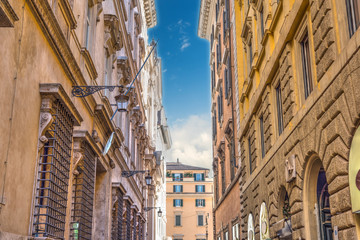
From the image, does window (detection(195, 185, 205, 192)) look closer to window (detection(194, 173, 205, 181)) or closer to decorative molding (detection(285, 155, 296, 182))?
window (detection(194, 173, 205, 181))

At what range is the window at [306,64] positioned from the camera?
1125 centimetres

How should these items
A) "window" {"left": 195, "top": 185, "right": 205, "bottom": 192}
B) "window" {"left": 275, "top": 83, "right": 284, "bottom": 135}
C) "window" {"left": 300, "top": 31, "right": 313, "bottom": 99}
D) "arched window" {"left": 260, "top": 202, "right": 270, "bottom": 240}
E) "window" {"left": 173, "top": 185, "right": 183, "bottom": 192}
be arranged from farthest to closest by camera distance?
1. "window" {"left": 195, "top": 185, "right": 205, "bottom": 192}
2. "window" {"left": 173, "top": 185, "right": 183, "bottom": 192}
3. "arched window" {"left": 260, "top": 202, "right": 270, "bottom": 240}
4. "window" {"left": 275, "top": 83, "right": 284, "bottom": 135}
5. "window" {"left": 300, "top": 31, "right": 313, "bottom": 99}

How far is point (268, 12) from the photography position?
1523 cm

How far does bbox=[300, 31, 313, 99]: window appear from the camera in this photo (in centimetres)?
1125

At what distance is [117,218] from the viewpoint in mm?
18312

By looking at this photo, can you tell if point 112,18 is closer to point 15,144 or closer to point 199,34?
point 15,144

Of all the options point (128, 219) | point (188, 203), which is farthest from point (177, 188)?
point (128, 219)

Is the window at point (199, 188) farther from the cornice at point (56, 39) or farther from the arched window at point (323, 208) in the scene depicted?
the arched window at point (323, 208)

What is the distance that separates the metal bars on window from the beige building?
215 feet

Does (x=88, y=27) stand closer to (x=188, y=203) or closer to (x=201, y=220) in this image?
(x=201, y=220)

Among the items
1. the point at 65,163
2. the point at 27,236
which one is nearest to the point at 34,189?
the point at 27,236

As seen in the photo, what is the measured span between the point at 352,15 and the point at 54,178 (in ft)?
19.6

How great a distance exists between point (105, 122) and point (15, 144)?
25.1 feet

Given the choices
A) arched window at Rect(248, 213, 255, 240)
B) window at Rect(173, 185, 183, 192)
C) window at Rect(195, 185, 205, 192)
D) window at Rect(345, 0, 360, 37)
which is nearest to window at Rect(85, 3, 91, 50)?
window at Rect(345, 0, 360, 37)
